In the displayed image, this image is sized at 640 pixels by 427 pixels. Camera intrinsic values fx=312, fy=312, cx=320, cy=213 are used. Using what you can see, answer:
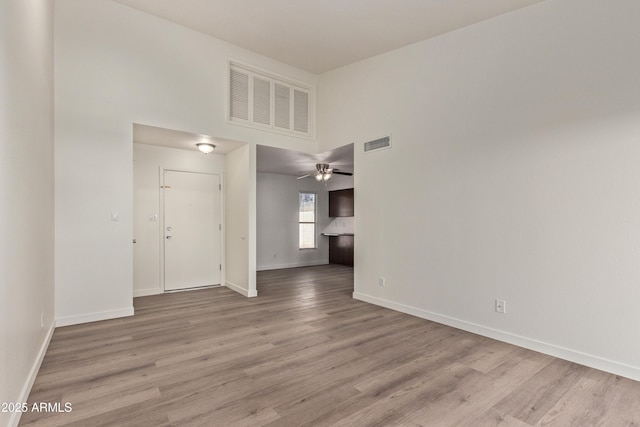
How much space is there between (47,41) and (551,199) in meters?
5.28

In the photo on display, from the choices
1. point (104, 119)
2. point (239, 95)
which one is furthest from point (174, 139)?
point (239, 95)

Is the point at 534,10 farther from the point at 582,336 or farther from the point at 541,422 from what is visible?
the point at 541,422

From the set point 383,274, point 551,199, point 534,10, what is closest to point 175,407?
point 383,274

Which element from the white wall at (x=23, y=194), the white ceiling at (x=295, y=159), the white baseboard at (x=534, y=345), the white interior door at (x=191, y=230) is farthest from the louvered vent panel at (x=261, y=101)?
the white baseboard at (x=534, y=345)

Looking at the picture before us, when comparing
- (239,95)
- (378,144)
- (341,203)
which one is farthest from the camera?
(341,203)

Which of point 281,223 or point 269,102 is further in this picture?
point 281,223

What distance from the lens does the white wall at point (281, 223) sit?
8.07m

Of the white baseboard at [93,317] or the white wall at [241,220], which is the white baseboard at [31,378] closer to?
the white baseboard at [93,317]

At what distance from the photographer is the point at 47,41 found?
3.20 meters

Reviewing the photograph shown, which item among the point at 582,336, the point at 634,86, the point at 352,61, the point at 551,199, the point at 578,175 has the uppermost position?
the point at 352,61

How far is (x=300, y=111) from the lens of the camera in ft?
18.4

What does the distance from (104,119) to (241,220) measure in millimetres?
2374

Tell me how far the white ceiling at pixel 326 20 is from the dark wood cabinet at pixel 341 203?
4.20m

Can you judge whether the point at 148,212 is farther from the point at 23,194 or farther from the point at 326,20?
the point at 326,20
